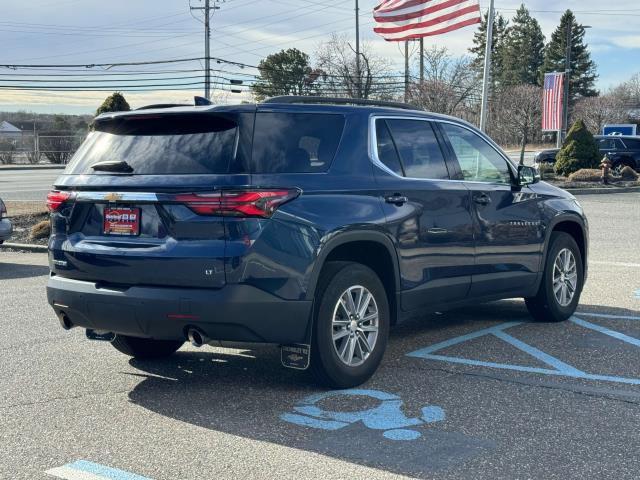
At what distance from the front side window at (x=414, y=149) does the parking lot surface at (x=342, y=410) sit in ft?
4.71

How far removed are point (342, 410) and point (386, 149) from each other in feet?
6.43

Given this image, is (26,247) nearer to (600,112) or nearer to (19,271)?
(19,271)

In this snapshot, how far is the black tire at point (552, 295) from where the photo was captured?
774 cm

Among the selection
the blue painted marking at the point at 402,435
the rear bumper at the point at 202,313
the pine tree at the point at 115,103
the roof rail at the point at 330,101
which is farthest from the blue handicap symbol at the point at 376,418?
the pine tree at the point at 115,103

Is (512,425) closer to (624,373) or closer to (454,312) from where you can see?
(624,373)

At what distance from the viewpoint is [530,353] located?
668 centimetres

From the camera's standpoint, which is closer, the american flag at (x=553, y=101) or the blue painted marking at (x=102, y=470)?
the blue painted marking at (x=102, y=470)

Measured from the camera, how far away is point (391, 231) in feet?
19.3

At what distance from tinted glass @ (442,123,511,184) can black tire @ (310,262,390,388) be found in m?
1.59

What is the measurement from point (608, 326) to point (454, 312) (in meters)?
1.51

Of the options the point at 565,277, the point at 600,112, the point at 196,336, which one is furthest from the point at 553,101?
the point at 600,112

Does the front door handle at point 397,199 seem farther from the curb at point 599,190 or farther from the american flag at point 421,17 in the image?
the curb at point 599,190

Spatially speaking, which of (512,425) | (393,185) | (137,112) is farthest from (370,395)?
(137,112)

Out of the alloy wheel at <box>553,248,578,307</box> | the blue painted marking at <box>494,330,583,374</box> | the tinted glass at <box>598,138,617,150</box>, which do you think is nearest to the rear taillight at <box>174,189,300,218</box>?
the blue painted marking at <box>494,330,583,374</box>
